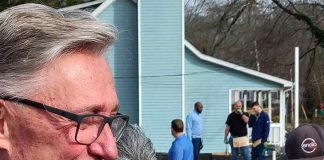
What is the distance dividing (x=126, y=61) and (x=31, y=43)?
21.4 m

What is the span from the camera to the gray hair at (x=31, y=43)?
136 cm

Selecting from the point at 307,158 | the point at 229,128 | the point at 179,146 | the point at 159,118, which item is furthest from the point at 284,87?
the point at 307,158

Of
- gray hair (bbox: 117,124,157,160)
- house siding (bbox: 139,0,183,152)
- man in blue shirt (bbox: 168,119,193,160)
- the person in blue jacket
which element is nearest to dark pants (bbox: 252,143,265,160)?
the person in blue jacket

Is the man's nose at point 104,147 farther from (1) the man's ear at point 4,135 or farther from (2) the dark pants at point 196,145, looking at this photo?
(2) the dark pants at point 196,145

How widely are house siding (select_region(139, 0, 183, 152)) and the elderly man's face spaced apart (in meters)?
20.9

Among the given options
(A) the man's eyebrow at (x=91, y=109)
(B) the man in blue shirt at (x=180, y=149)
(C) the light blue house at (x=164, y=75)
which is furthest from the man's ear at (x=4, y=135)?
(C) the light blue house at (x=164, y=75)

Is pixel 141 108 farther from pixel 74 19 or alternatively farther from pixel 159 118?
pixel 74 19

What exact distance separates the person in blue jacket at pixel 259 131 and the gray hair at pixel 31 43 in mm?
13259

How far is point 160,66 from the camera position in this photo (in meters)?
22.6

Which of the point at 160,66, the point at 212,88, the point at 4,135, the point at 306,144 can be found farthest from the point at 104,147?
the point at 212,88

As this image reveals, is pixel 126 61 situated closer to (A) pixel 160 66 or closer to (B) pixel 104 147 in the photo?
(A) pixel 160 66

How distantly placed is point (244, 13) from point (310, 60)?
369 centimetres

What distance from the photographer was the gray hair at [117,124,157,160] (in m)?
2.35

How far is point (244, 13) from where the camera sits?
2855 cm
